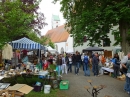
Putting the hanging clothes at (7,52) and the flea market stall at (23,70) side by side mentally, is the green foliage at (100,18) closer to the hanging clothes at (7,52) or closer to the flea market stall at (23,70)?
the flea market stall at (23,70)

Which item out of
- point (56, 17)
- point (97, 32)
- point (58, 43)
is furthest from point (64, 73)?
point (56, 17)

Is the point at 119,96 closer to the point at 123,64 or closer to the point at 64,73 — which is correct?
the point at 123,64

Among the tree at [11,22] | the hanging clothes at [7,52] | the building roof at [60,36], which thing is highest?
the building roof at [60,36]

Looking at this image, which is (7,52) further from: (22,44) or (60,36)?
(60,36)

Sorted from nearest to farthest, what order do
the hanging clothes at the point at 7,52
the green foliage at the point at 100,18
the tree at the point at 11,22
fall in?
the tree at the point at 11,22 → the hanging clothes at the point at 7,52 → the green foliage at the point at 100,18

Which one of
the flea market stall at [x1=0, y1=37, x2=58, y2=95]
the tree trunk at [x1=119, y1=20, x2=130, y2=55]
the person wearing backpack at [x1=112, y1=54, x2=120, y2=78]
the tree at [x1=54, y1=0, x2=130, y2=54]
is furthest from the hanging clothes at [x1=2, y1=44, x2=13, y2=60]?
the tree trunk at [x1=119, y1=20, x2=130, y2=55]

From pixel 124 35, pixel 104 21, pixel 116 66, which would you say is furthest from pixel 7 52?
pixel 124 35

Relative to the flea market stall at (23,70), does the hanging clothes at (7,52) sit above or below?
above

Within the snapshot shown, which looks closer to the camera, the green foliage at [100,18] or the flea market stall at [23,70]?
the flea market stall at [23,70]

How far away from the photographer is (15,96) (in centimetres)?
608

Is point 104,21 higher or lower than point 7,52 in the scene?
higher

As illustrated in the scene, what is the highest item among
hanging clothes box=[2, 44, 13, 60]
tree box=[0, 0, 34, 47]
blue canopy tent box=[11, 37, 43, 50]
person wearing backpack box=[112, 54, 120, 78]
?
tree box=[0, 0, 34, 47]

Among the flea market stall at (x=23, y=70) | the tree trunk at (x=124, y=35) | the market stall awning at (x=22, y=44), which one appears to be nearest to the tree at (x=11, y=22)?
the flea market stall at (x=23, y=70)

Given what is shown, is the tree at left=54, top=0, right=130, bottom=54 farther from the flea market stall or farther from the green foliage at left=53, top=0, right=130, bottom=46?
the flea market stall
